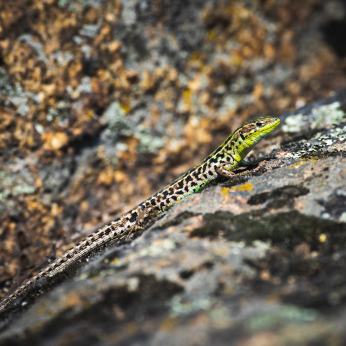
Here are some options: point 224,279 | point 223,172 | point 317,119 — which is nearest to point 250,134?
point 223,172

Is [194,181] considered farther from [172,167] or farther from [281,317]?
[281,317]

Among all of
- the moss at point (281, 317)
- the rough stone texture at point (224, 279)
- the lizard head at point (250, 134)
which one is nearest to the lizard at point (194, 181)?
the lizard head at point (250, 134)

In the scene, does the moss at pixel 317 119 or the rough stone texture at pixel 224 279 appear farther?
the moss at pixel 317 119

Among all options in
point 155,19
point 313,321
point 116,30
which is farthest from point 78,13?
point 313,321

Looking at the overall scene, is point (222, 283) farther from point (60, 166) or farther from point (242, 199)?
point (60, 166)

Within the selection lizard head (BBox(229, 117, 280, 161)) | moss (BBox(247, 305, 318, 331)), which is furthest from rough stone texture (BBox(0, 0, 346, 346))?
lizard head (BBox(229, 117, 280, 161))

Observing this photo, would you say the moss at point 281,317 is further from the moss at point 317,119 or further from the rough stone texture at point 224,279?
the moss at point 317,119
